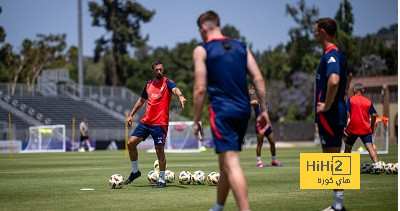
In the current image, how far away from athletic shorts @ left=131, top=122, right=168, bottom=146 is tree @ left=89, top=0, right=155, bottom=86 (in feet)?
208

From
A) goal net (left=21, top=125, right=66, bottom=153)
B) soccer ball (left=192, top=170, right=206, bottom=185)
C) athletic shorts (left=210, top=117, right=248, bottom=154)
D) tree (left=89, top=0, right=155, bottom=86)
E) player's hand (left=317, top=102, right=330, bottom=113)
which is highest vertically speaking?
tree (left=89, top=0, right=155, bottom=86)

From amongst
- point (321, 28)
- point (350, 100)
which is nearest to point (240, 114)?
point (321, 28)

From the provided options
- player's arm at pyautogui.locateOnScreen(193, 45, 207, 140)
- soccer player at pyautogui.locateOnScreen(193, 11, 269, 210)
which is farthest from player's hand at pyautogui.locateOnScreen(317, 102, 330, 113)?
player's arm at pyautogui.locateOnScreen(193, 45, 207, 140)

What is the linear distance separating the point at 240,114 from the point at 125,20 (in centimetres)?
7141

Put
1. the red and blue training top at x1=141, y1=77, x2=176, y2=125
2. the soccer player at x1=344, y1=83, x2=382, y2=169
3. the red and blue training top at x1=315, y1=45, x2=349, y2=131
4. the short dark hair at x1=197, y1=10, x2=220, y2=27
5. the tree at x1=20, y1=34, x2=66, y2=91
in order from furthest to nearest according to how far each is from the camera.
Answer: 1. the tree at x1=20, y1=34, x2=66, y2=91
2. the soccer player at x1=344, y1=83, x2=382, y2=169
3. the red and blue training top at x1=141, y1=77, x2=176, y2=125
4. the red and blue training top at x1=315, y1=45, x2=349, y2=131
5. the short dark hair at x1=197, y1=10, x2=220, y2=27

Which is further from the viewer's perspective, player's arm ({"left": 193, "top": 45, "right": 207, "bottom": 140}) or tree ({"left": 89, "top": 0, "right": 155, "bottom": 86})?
tree ({"left": 89, "top": 0, "right": 155, "bottom": 86})

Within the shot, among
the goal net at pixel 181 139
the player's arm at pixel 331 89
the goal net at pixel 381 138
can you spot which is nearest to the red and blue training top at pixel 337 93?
the player's arm at pixel 331 89

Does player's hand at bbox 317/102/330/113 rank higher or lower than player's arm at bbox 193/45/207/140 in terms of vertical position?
lower

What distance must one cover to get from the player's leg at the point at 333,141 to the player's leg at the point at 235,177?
5.95 feet

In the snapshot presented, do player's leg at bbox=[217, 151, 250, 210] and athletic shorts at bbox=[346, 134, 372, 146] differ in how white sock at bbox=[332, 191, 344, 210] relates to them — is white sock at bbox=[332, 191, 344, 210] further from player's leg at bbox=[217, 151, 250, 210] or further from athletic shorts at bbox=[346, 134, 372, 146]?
athletic shorts at bbox=[346, 134, 372, 146]

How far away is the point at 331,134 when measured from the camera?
9.12 metres

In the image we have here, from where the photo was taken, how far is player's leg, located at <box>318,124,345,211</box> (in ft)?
29.8

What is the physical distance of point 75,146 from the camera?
46.3 m

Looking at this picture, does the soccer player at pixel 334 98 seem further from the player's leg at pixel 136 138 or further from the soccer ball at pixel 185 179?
the soccer ball at pixel 185 179
